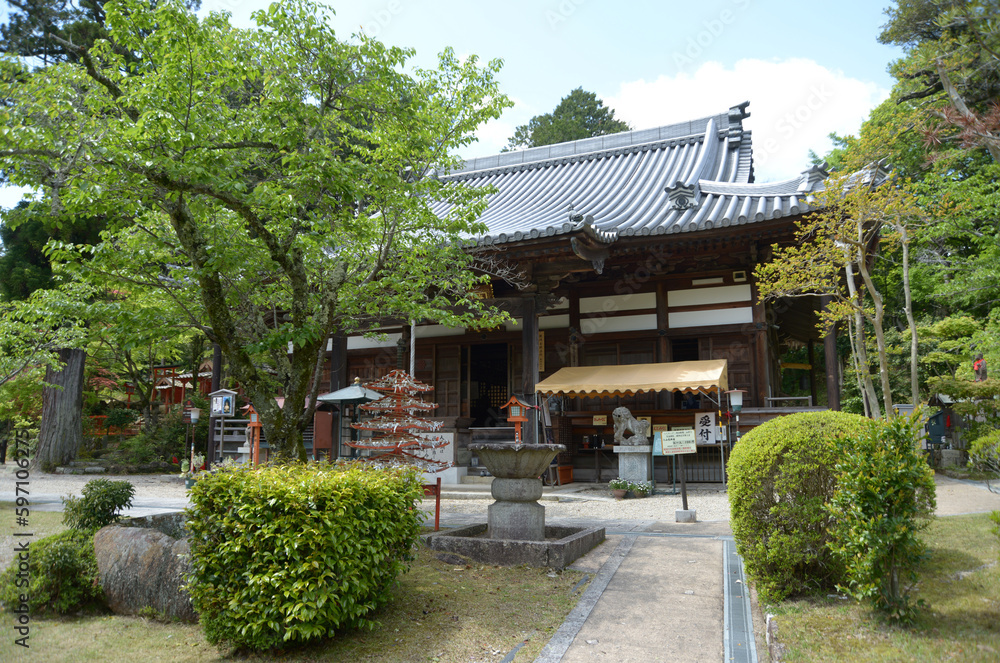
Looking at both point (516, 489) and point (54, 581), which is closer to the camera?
point (54, 581)

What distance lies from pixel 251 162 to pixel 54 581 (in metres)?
3.90

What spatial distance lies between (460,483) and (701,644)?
8.82 meters

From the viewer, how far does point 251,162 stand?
5.92m

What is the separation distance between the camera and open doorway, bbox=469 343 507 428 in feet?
48.3

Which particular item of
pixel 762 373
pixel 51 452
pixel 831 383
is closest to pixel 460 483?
pixel 762 373

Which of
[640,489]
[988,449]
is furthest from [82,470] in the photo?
[988,449]

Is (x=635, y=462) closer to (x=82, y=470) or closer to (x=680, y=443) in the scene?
(x=680, y=443)

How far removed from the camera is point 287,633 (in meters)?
3.51

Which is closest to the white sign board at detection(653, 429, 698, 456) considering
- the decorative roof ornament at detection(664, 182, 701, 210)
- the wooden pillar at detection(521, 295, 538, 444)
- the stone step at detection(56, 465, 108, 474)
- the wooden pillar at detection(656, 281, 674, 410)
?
the wooden pillar at detection(521, 295, 538, 444)

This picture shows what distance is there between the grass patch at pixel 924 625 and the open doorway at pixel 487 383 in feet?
35.3

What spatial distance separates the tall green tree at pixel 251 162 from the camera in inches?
184

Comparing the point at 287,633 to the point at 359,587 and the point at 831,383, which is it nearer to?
the point at 359,587

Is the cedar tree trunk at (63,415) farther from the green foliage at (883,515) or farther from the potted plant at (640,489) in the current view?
the green foliage at (883,515)

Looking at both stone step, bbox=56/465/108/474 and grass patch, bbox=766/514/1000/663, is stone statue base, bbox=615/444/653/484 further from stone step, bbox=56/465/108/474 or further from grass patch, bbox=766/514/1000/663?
stone step, bbox=56/465/108/474
